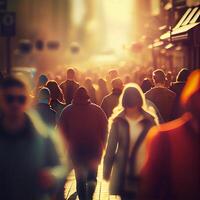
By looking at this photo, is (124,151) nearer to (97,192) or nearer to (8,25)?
(97,192)

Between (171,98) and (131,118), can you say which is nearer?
(131,118)

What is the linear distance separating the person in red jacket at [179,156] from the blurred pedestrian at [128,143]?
87.1 inches

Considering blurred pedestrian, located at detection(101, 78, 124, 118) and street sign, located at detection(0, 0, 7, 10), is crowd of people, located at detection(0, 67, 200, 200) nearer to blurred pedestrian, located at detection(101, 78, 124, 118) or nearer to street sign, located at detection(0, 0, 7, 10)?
blurred pedestrian, located at detection(101, 78, 124, 118)

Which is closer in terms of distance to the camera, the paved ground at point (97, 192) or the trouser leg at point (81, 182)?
the trouser leg at point (81, 182)

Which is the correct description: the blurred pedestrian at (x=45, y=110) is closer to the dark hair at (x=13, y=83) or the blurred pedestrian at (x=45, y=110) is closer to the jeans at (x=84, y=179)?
the jeans at (x=84, y=179)

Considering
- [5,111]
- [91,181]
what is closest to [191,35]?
[91,181]

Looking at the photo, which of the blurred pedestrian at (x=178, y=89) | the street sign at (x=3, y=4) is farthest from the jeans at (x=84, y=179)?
the street sign at (x=3, y=4)

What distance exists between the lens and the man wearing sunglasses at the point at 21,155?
5.18 m

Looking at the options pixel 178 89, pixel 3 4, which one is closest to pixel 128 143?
pixel 178 89

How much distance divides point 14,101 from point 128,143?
6.39 feet

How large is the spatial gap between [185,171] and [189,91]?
47 centimetres

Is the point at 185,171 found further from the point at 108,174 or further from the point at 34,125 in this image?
the point at 108,174

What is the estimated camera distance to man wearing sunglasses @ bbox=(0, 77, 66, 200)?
518cm

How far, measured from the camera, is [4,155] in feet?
17.2
